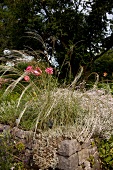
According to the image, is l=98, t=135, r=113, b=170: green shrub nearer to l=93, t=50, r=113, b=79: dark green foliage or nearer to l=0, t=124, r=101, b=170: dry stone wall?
l=0, t=124, r=101, b=170: dry stone wall

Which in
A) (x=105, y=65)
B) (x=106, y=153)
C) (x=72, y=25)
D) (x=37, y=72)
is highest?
(x=72, y=25)

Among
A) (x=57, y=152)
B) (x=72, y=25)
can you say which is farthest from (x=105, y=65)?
(x=57, y=152)

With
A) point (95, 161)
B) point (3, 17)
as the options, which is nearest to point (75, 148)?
point (95, 161)

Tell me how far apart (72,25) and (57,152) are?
15.4ft

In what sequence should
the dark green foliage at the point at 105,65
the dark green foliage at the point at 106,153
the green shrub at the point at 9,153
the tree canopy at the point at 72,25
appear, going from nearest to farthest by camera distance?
the green shrub at the point at 9,153 < the dark green foliage at the point at 106,153 < the tree canopy at the point at 72,25 < the dark green foliage at the point at 105,65

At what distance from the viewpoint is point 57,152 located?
2.76 m

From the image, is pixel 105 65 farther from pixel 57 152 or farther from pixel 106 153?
pixel 57 152

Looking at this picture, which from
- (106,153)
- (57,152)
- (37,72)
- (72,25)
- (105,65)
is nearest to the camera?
(57,152)

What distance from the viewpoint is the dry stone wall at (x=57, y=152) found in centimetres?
271

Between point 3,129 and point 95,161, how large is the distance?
102cm

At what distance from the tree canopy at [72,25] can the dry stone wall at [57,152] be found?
3.96 meters

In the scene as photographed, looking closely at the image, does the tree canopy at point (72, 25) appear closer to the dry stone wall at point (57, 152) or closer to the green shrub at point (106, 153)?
the green shrub at point (106, 153)

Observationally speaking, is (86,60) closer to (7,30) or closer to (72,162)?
(7,30)

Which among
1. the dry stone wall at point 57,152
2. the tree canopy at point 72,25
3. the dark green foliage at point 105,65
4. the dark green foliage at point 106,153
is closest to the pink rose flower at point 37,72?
the dry stone wall at point 57,152
